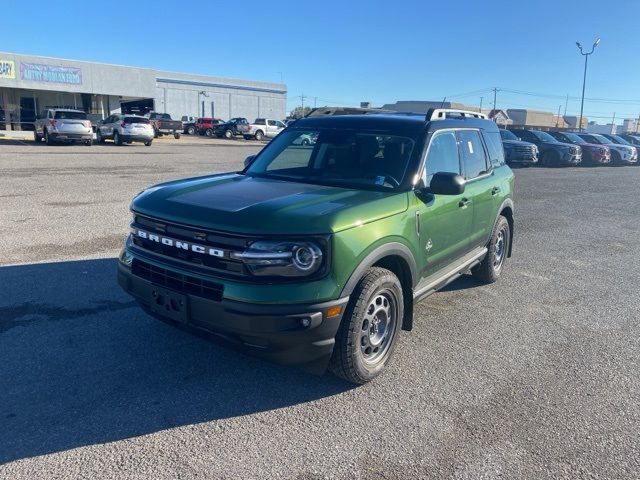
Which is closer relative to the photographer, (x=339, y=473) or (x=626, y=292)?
(x=339, y=473)

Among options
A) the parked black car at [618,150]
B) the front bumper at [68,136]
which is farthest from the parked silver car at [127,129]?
the parked black car at [618,150]

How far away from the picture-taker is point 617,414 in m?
3.55

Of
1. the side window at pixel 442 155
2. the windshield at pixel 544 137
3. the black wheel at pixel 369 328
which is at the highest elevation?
the windshield at pixel 544 137

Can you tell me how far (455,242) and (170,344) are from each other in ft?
8.92

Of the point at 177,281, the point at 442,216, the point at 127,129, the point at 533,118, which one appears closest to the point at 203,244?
the point at 177,281

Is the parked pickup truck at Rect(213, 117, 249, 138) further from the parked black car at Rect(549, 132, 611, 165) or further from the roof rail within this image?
the roof rail

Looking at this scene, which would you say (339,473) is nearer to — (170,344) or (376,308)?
(376,308)

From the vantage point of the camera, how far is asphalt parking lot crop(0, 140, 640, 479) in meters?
2.95

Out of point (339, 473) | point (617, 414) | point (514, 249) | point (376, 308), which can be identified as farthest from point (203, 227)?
point (514, 249)

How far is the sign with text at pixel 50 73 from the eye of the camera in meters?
39.8

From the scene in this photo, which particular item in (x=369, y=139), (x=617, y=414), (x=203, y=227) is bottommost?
(x=617, y=414)

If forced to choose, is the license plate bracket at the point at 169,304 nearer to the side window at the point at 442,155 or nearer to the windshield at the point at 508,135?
the side window at the point at 442,155

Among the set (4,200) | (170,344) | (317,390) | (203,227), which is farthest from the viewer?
(4,200)

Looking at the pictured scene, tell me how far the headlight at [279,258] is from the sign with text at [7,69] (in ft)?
146
